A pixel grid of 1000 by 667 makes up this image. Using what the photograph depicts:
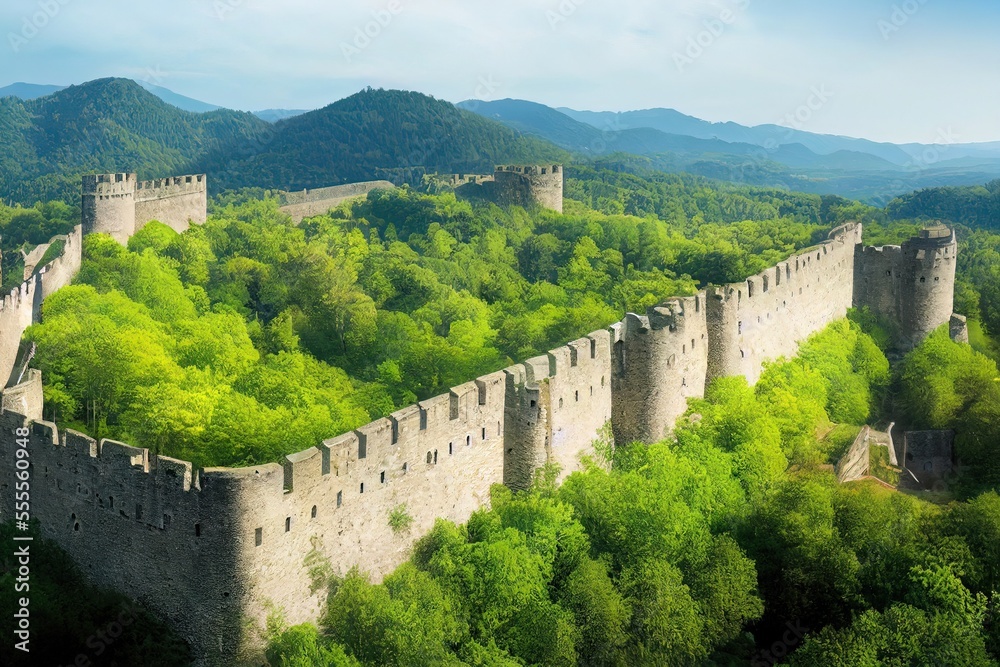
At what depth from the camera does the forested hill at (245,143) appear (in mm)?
114750

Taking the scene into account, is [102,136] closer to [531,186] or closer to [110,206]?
[531,186]

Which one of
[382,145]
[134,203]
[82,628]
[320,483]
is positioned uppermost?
[382,145]

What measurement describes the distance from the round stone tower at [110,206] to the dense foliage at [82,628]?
29.4 metres

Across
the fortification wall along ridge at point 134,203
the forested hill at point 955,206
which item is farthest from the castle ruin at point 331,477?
the forested hill at point 955,206

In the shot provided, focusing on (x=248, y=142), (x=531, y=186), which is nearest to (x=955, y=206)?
(x=531, y=186)

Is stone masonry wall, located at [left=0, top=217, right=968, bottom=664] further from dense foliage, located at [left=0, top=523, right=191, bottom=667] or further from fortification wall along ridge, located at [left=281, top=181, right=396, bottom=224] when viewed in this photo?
fortification wall along ridge, located at [left=281, top=181, right=396, bottom=224]

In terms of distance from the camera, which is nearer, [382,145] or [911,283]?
[911,283]

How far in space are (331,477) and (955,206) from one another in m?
86.4

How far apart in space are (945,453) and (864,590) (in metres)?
12.8

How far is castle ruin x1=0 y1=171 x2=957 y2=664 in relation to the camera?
22.7 meters

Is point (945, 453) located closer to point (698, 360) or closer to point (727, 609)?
point (698, 360)

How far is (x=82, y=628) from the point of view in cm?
2398

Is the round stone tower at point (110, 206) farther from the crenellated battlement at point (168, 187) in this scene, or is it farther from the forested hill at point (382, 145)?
the forested hill at point (382, 145)

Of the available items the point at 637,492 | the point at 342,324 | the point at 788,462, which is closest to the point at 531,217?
the point at 342,324
